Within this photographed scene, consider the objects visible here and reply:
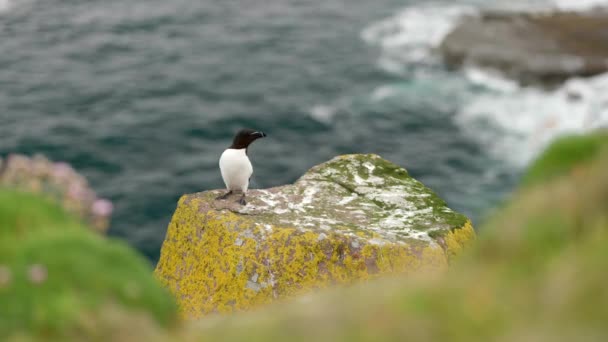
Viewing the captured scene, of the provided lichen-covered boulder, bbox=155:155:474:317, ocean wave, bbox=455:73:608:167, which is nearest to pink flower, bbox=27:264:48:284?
lichen-covered boulder, bbox=155:155:474:317

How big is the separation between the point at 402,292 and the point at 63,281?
2397 mm

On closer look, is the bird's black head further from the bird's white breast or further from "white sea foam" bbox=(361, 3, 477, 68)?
"white sea foam" bbox=(361, 3, 477, 68)

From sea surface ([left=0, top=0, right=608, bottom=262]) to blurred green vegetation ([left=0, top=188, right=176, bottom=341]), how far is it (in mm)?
19930

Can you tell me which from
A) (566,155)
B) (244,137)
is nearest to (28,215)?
(566,155)

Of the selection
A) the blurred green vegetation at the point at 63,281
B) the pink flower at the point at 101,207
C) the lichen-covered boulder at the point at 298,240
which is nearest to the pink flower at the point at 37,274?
the blurred green vegetation at the point at 63,281

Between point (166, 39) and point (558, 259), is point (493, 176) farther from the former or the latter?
point (558, 259)

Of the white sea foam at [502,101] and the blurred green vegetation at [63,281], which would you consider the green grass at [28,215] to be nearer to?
the blurred green vegetation at [63,281]

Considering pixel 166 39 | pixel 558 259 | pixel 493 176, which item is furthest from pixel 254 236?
pixel 166 39

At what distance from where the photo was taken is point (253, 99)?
116 ft

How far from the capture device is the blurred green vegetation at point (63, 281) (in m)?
4.80

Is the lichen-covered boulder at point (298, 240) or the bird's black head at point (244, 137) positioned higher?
the bird's black head at point (244, 137)

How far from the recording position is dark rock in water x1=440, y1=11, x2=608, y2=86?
116 ft

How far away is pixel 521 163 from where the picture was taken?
98.2 feet

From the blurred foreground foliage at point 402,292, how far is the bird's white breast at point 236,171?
7.58m
